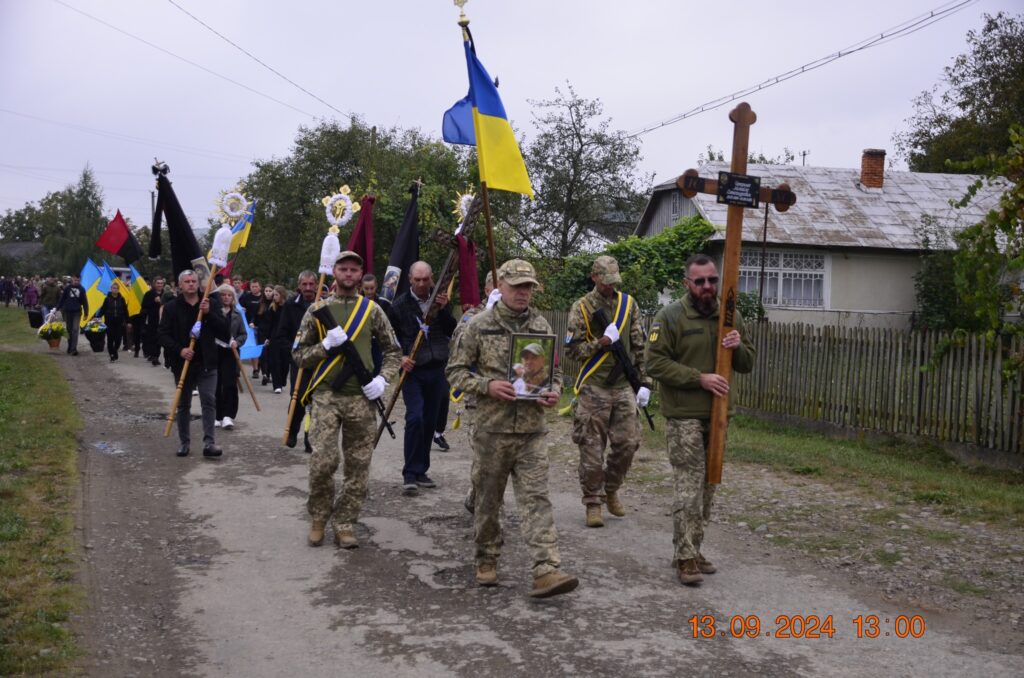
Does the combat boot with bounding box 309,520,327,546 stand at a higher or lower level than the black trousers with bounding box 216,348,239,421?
lower

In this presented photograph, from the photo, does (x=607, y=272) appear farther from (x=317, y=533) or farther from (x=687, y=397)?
(x=317, y=533)

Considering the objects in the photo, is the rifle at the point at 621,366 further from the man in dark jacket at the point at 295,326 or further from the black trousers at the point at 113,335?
the black trousers at the point at 113,335

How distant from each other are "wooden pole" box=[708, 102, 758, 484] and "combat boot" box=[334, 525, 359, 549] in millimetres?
2616

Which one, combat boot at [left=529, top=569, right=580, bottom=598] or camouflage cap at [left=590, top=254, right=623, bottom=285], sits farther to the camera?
camouflage cap at [left=590, top=254, right=623, bottom=285]

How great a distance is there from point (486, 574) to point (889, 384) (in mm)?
8187

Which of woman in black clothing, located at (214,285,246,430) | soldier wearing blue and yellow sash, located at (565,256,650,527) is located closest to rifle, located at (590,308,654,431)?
soldier wearing blue and yellow sash, located at (565,256,650,527)

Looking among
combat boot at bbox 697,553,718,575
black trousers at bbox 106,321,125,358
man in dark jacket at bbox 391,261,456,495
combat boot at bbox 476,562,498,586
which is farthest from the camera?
black trousers at bbox 106,321,125,358

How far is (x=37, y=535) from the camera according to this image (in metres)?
6.92

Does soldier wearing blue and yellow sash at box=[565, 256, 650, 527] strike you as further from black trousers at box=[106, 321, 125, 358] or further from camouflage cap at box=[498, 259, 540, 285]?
black trousers at box=[106, 321, 125, 358]

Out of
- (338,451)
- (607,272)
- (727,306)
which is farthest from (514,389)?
(607,272)

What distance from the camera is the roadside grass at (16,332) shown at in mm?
28344

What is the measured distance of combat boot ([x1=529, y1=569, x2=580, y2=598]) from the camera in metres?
5.57

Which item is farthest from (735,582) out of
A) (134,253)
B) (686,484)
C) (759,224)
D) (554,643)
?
(759,224)

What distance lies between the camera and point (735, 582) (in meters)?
6.25
